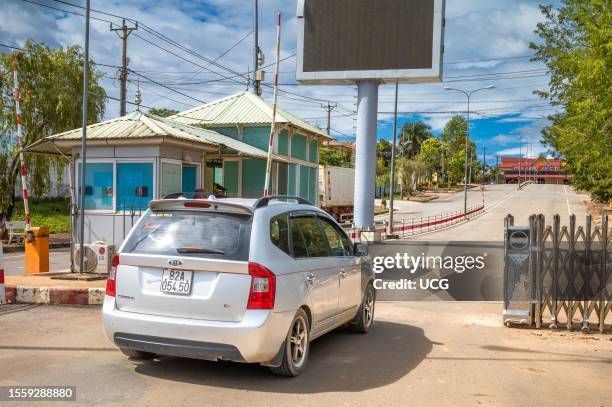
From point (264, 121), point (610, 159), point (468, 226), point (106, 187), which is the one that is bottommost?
point (468, 226)

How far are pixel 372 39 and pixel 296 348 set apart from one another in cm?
1576

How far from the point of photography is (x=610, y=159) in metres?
17.8

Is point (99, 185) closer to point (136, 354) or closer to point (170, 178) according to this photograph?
point (170, 178)

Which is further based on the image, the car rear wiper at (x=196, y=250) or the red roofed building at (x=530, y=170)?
the red roofed building at (x=530, y=170)

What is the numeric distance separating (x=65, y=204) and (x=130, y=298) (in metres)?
34.8

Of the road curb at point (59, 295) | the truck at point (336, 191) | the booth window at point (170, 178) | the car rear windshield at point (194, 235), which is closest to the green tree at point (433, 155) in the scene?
the truck at point (336, 191)

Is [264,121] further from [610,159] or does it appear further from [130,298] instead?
[130,298]

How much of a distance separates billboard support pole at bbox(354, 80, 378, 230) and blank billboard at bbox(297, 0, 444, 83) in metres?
0.66

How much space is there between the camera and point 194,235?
18.2 feet

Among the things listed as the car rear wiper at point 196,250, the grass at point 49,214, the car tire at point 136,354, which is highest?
the car rear wiper at point 196,250

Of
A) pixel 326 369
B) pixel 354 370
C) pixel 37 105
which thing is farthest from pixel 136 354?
pixel 37 105

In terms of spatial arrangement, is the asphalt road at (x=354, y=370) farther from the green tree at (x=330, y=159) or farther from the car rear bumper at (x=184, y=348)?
the green tree at (x=330, y=159)

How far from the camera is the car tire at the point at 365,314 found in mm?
7793

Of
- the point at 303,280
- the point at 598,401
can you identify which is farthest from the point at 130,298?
the point at 598,401
